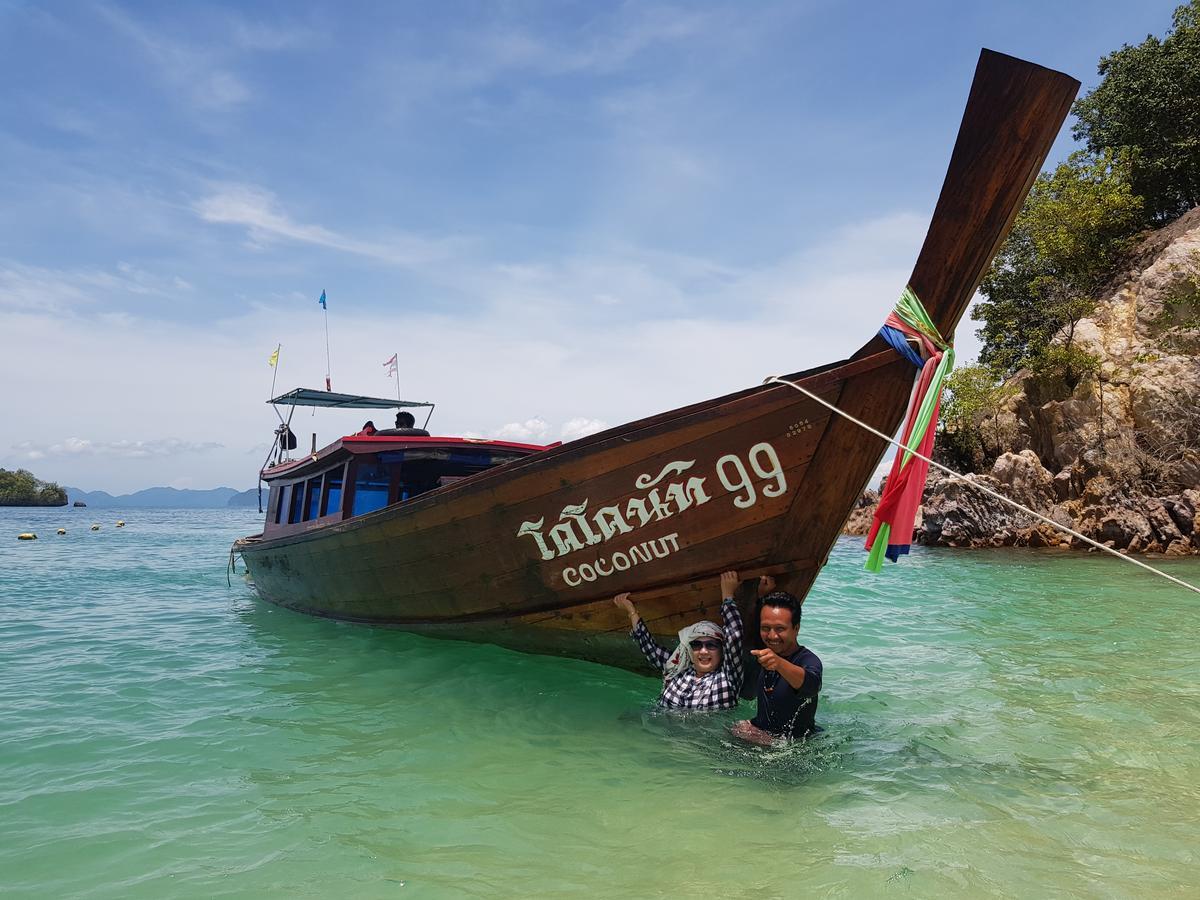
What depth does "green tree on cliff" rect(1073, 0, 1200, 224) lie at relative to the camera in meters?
22.6

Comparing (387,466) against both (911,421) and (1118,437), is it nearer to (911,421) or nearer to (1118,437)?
(911,421)

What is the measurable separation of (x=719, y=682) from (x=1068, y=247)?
22.5 meters

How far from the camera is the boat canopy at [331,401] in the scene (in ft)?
32.8

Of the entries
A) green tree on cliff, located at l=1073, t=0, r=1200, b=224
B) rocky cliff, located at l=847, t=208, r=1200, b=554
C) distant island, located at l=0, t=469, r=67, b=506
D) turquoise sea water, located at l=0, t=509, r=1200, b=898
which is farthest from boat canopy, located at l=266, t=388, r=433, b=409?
distant island, located at l=0, t=469, r=67, b=506

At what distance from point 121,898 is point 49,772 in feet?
5.79

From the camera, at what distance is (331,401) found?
10.4 metres

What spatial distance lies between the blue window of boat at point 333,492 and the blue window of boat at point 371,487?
1.74ft

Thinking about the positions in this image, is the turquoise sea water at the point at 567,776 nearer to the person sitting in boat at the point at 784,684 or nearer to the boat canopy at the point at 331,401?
the person sitting in boat at the point at 784,684

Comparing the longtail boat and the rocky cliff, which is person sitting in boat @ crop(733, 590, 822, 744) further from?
the rocky cliff

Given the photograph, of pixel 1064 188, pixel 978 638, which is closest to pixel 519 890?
pixel 978 638

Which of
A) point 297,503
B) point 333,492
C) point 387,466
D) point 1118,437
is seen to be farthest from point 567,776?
point 1118,437

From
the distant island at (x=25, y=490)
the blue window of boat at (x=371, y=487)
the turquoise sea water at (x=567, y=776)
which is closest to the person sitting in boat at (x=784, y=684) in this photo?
the turquoise sea water at (x=567, y=776)

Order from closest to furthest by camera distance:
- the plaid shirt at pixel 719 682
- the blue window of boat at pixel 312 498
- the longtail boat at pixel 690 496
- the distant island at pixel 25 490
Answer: the longtail boat at pixel 690 496
the plaid shirt at pixel 719 682
the blue window of boat at pixel 312 498
the distant island at pixel 25 490

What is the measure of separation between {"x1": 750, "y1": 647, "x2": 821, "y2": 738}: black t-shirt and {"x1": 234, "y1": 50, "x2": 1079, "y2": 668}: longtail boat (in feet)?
2.72
